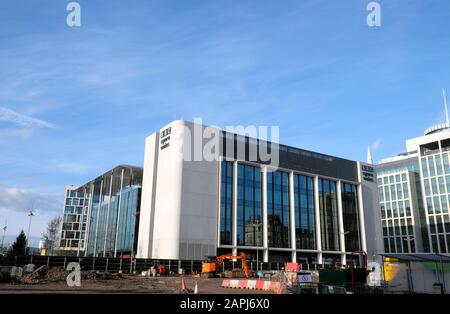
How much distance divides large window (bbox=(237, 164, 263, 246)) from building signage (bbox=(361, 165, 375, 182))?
2952 centimetres

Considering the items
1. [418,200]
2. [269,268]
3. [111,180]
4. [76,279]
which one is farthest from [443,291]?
[418,200]

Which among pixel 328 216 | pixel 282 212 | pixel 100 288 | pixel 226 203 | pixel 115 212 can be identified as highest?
pixel 115 212

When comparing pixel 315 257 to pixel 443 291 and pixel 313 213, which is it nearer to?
pixel 313 213

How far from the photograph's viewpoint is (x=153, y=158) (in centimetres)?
6800

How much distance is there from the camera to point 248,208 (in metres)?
66.4

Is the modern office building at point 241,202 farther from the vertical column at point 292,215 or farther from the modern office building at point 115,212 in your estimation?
the modern office building at point 115,212

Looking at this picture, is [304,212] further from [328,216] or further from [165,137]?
[165,137]

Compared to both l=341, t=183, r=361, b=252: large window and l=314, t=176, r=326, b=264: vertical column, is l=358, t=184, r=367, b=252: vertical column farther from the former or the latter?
l=314, t=176, r=326, b=264: vertical column

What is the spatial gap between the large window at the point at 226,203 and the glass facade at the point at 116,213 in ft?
58.9

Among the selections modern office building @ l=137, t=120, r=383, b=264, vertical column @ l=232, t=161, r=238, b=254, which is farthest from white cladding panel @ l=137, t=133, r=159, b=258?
vertical column @ l=232, t=161, r=238, b=254

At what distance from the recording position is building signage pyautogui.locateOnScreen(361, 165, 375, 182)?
85.5 meters

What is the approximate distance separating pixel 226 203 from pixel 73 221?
101 metres

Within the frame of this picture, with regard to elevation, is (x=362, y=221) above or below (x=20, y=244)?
above

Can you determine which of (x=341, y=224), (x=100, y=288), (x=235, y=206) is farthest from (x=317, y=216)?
(x=100, y=288)
